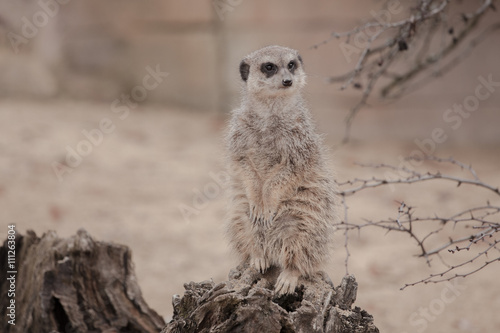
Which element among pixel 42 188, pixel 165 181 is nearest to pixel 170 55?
pixel 165 181

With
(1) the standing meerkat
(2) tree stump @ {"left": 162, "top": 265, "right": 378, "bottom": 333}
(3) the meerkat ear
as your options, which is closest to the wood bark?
(2) tree stump @ {"left": 162, "top": 265, "right": 378, "bottom": 333}

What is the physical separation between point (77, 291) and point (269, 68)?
1.39 meters

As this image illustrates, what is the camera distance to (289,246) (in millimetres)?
2740

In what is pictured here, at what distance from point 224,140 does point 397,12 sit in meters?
4.72

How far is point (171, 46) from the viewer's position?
832cm

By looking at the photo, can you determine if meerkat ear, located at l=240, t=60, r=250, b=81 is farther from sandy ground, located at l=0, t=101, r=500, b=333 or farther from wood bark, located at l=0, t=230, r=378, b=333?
wood bark, located at l=0, t=230, r=378, b=333

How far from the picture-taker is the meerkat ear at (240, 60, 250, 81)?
3.20 meters

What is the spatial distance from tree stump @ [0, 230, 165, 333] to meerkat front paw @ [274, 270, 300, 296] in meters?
0.70

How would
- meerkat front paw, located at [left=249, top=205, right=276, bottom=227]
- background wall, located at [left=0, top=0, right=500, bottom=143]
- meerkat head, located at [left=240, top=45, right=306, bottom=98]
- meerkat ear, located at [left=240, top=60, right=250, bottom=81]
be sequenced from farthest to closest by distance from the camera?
background wall, located at [left=0, top=0, right=500, bottom=143] → meerkat ear, located at [left=240, top=60, right=250, bottom=81] → meerkat head, located at [left=240, top=45, right=306, bottom=98] → meerkat front paw, located at [left=249, top=205, right=276, bottom=227]

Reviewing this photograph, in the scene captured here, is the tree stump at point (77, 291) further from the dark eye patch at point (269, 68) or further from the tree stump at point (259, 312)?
the dark eye patch at point (269, 68)

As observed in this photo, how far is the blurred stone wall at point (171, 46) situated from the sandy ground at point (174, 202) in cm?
46

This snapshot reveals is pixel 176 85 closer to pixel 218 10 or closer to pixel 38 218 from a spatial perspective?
pixel 218 10

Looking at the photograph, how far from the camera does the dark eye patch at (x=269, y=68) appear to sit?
304 centimetres

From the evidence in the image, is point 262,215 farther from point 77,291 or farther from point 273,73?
point 77,291
